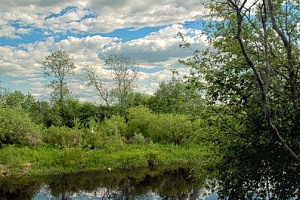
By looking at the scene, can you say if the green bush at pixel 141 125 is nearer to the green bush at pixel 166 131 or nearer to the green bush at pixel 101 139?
the green bush at pixel 166 131

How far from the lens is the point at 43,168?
22.3 m

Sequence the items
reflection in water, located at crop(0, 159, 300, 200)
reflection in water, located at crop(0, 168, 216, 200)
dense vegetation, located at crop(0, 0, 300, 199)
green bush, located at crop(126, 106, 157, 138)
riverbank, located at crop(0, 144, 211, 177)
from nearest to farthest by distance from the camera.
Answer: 1. dense vegetation, located at crop(0, 0, 300, 199)
2. reflection in water, located at crop(0, 159, 300, 200)
3. reflection in water, located at crop(0, 168, 216, 200)
4. riverbank, located at crop(0, 144, 211, 177)
5. green bush, located at crop(126, 106, 157, 138)

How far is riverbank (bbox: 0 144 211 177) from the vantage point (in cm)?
2228

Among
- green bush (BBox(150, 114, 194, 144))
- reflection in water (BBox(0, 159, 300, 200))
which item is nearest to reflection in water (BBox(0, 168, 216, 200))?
reflection in water (BBox(0, 159, 300, 200))

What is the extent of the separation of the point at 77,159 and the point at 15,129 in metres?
7.13

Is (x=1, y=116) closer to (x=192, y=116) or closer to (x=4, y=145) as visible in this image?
(x=4, y=145)

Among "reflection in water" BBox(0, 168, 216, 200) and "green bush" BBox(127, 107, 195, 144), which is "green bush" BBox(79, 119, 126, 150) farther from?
"reflection in water" BBox(0, 168, 216, 200)

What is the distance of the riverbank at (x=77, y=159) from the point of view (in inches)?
877

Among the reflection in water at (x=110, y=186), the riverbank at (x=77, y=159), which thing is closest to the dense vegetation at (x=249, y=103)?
the reflection in water at (x=110, y=186)

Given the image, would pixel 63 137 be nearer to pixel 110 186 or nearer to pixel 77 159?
pixel 77 159

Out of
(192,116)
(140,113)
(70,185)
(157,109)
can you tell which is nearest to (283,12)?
(192,116)

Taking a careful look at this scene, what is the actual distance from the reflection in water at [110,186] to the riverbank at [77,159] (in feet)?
3.98

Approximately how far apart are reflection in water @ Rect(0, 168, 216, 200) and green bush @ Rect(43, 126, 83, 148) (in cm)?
522

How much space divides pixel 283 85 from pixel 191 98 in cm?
230
